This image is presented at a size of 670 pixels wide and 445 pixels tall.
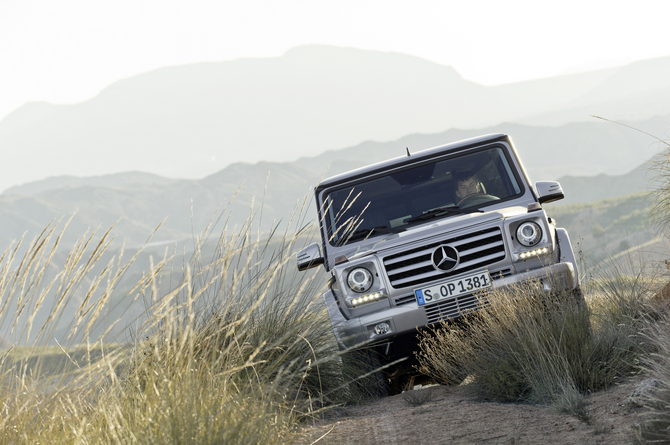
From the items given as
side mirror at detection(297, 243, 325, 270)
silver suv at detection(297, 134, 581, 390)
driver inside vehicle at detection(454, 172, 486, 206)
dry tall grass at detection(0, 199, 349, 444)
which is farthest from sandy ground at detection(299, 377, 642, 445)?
driver inside vehicle at detection(454, 172, 486, 206)

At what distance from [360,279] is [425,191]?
1.32 metres

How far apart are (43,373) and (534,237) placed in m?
3.27

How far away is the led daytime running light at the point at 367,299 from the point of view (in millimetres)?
4316

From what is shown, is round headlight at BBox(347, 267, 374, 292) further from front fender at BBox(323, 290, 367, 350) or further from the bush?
the bush

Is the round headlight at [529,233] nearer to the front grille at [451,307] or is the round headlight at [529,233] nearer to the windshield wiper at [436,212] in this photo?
the front grille at [451,307]

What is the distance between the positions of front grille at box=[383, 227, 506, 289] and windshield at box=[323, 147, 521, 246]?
0.85 m

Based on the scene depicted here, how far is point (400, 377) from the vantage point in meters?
5.08

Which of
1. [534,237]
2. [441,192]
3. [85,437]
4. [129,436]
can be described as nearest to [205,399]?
[129,436]

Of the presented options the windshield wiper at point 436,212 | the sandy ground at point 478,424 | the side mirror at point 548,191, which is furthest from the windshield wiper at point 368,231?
the sandy ground at point 478,424

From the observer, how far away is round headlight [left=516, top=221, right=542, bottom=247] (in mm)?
4216

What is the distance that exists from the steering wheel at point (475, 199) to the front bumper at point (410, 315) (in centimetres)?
106

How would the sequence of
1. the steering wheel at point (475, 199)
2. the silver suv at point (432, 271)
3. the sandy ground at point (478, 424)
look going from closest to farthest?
the sandy ground at point (478, 424), the silver suv at point (432, 271), the steering wheel at point (475, 199)

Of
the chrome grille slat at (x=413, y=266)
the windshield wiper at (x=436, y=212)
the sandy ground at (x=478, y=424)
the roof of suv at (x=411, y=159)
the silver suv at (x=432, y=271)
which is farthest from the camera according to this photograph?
the roof of suv at (x=411, y=159)

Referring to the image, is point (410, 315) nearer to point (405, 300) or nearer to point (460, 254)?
point (405, 300)
